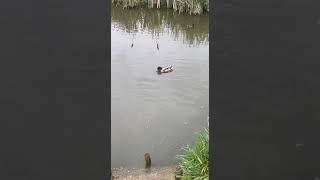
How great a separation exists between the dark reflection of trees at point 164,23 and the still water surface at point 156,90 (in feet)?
0.08

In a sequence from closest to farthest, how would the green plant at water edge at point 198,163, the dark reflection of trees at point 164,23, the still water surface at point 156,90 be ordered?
1. the green plant at water edge at point 198,163
2. the still water surface at point 156,90
3. the dark reflection of trees at point 164,23

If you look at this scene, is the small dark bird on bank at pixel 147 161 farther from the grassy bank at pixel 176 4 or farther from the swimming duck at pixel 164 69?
the grassy bank at pixel 176 4

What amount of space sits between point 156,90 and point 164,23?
4.31 metres

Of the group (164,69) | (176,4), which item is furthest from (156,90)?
(176,4)

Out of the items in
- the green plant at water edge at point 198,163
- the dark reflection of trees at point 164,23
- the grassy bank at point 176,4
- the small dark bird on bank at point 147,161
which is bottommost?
the small dark bird on bank at point 147,161

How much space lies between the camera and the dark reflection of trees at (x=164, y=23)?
381 inches

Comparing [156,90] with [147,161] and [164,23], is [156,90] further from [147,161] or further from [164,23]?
[164,23]

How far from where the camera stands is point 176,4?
1057 cm

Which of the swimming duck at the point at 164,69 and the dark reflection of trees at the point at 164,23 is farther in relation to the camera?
the dark reflection of trees at the point at 164,23

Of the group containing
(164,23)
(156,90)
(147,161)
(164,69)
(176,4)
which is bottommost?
(147,161)

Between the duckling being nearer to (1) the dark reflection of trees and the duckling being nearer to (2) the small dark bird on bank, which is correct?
(1) the dark reflection of trees

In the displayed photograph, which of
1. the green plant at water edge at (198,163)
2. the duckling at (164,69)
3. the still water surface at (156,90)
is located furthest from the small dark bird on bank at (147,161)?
the duckling at (164,69)
